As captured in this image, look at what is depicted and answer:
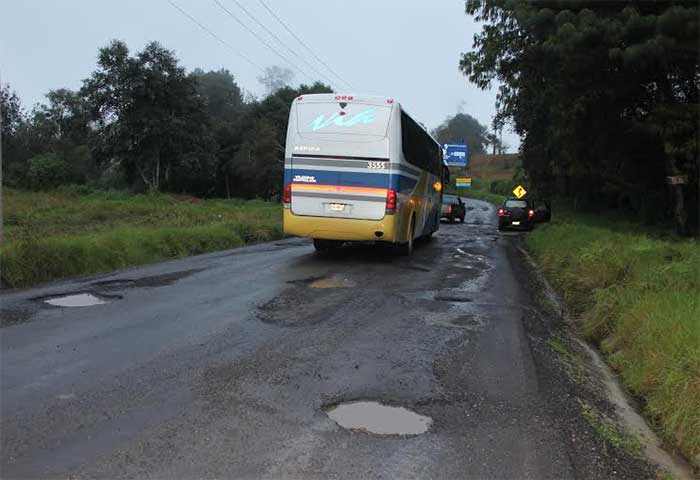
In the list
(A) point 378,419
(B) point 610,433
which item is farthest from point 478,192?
(A) point 378,419

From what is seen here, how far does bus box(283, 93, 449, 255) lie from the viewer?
1358cm

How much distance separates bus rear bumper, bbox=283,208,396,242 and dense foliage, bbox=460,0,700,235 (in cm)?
685

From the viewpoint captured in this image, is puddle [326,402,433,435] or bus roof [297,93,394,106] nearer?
puddle [326,402,433,435]

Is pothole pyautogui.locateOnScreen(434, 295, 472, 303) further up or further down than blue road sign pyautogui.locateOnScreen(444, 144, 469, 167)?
further down

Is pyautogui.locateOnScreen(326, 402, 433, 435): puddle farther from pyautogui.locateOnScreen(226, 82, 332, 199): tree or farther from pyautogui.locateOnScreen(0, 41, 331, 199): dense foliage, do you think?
pyautogui.locateOnScreen(226, 82, 332, 199): tree

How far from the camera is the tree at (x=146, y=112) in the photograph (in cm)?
4522

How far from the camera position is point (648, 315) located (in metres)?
6.94

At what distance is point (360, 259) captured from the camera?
1462 cm

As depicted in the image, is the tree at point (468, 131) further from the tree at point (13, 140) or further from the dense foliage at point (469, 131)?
the tree at point (13, 140)

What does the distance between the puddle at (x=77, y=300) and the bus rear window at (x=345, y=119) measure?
6198 millimetres

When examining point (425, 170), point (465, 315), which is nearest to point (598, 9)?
point (425, 170)

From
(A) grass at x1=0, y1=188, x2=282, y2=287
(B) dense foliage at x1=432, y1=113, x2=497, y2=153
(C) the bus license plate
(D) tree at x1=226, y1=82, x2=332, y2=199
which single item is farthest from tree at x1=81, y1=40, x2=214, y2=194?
(B) dense foliage at x1=432, y1=113, x2=497, y2=153

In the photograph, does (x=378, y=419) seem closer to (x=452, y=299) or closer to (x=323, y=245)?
(x=452, y=299)

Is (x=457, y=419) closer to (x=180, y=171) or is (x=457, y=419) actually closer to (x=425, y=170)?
(x=425, y=170)
